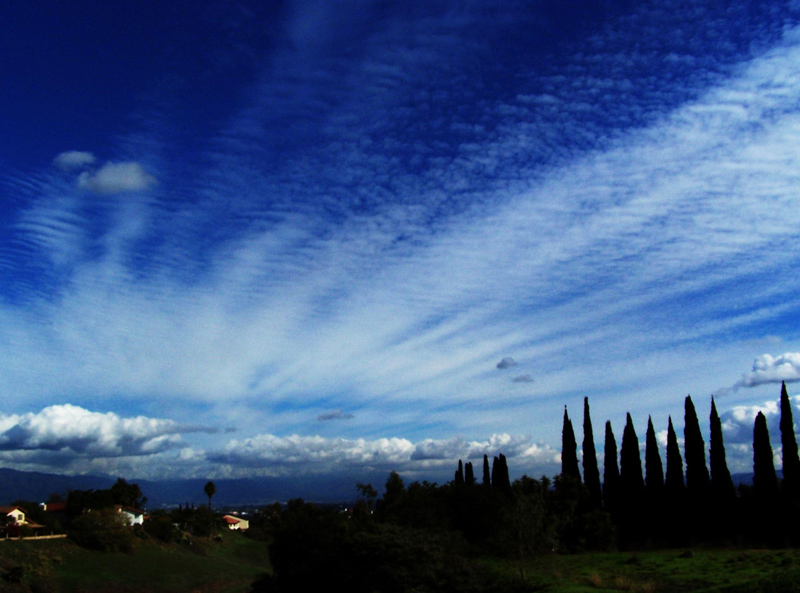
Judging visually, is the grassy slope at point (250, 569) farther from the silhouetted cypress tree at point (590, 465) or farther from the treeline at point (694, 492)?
the silhouetted cypress tree at point (590, 465)

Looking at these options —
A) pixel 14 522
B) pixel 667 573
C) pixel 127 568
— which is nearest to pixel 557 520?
pixel 667 573

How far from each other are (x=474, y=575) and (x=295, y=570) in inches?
588

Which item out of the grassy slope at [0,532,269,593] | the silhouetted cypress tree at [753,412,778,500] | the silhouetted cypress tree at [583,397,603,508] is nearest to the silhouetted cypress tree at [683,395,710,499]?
the silhouetted cypress tree at [753,412,778,500]

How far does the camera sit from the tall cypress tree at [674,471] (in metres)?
52.8

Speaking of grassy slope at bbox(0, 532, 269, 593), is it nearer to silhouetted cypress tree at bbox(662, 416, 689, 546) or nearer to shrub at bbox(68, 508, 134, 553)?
shrub at bbox(68, 508, 134, 553)

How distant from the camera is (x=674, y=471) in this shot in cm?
5375

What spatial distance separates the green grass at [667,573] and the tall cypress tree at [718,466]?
441 inches

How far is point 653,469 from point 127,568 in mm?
54379

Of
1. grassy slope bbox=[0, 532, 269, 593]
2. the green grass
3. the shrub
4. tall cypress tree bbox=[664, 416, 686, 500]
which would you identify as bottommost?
grassy slope bbox=[0, 532, 269, 593]

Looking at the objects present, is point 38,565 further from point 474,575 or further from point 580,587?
point 580,587

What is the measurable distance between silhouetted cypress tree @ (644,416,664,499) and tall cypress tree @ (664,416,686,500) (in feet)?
3.27

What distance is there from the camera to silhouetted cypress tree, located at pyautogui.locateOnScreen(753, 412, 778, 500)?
4681 centimetres

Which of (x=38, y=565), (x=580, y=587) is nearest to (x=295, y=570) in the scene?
(x=580, y=587)

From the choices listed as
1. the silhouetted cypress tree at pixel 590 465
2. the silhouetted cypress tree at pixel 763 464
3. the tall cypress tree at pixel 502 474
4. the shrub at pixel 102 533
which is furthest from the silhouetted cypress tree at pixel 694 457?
the shrub at pixel 102 533
